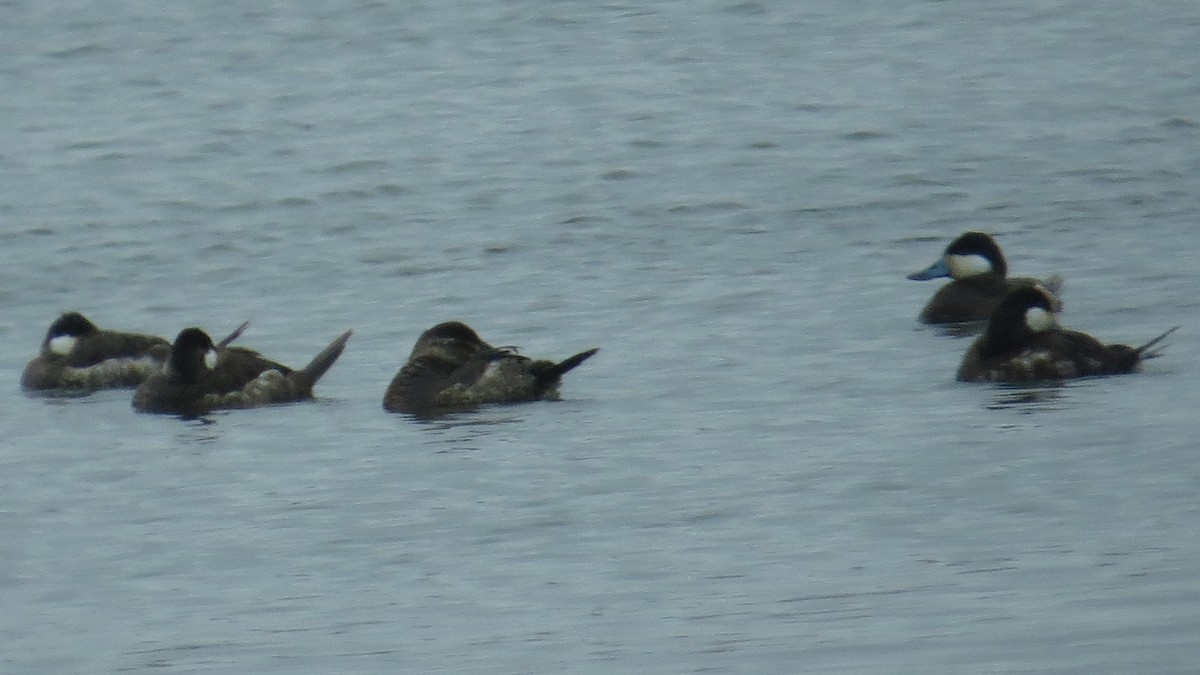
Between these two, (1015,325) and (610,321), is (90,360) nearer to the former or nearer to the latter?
(610,321)

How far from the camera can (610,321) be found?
14.2 meters

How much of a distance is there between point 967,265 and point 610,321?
229 centimetres

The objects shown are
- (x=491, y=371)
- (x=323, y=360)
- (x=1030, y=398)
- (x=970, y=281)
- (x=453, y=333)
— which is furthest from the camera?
(x=970, y=281)

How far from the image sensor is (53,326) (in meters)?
14.1

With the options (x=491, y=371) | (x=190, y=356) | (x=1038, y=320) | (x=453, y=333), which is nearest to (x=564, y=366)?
(x=491, y=371)

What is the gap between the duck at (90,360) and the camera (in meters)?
13.5

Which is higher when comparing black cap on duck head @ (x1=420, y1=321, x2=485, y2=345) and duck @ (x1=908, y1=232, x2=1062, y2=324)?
black cap on duck head @ (x1=420, y1=321, x2=485, y2=345)

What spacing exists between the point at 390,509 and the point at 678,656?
2.56 m

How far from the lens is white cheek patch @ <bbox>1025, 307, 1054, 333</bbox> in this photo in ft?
39.4

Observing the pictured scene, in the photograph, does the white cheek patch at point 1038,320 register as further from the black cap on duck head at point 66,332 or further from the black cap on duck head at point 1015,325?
the black cap on duck head at point 66,332

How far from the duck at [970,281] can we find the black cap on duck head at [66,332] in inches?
185

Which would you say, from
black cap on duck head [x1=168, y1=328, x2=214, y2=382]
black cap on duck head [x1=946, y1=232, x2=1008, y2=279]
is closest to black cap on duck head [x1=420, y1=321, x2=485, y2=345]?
black cap on duck head [x1=168, y1=328, x2=214, y2=382]

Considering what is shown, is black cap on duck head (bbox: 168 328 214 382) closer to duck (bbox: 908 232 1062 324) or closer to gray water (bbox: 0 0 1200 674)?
gray water (bbox: 0 0 1200 674)

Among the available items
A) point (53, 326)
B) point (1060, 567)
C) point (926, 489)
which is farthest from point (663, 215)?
point (1060, 567)
